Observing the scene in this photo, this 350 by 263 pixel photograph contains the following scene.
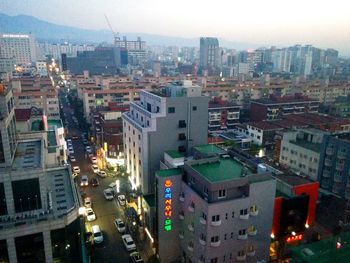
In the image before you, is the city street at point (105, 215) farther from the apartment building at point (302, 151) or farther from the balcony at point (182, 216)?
the apartment building at point (302, 151)

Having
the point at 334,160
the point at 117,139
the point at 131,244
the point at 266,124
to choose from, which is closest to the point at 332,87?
the point at 266,124

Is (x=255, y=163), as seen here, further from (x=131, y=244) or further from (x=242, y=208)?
(x=131, y=244)

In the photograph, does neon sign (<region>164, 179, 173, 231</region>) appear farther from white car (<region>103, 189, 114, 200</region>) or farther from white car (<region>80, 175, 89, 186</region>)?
white car (<region>80, 175, 89, 186</region>)

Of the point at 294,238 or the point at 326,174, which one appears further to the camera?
the point at 326,174

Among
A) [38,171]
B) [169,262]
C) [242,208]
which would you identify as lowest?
[169,262]

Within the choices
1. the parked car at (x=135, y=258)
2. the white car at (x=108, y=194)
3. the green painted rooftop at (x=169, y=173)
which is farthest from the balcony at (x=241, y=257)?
the white car at (x=108, y=194)

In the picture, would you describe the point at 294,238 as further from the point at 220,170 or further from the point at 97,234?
the point at 97,234

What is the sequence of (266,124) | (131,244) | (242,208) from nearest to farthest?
(242,208), (131,244), (266,124)

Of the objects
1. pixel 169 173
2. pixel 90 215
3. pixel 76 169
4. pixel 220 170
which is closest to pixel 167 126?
pixel 169 173
